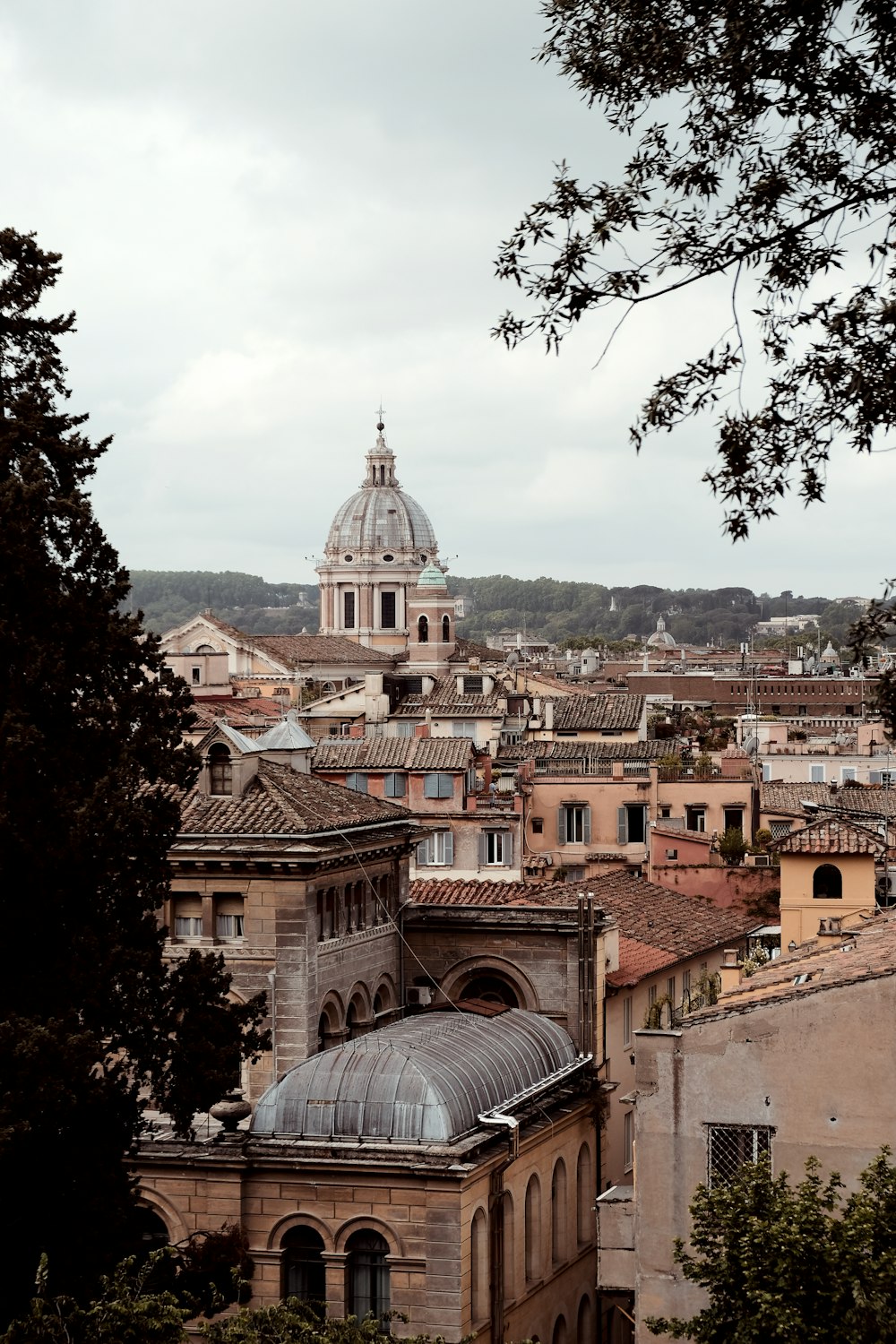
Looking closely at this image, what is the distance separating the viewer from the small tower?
154500 millimetres

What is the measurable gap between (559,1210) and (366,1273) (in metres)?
5.09

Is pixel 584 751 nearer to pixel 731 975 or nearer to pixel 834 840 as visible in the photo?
pixel 834 840

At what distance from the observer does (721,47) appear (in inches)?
585

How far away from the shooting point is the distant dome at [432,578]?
159025 millimetres

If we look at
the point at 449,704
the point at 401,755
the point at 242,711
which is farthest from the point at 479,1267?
the point at 242,711

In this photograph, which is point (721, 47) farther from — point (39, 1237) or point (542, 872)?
point (542, 872)

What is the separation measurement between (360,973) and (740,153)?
21.5 metres

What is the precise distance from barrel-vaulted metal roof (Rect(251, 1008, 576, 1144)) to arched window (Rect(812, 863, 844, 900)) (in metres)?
11.7

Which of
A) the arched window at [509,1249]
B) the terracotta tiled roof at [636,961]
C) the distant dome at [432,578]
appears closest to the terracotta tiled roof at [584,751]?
the terracotta tiled roof at [636,961]

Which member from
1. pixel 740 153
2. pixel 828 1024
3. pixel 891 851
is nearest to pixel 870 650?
pixel 740 153

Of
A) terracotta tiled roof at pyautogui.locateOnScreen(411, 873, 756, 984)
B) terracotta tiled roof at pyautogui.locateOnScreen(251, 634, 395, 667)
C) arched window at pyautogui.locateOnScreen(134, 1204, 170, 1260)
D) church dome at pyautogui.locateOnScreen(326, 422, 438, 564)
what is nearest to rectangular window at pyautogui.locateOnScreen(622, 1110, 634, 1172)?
terracotta tiled roof at pyautogui.locateOnScreen(411, 873, 756, 984)

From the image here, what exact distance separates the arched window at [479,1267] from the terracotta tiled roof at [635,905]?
374 inches

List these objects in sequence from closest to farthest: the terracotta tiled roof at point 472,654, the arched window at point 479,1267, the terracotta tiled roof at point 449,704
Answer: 1. the arched window at point 479,1267
2. the terracotta tiled roof at point 449,704
3. the terracotta tiled roof at point 472,654

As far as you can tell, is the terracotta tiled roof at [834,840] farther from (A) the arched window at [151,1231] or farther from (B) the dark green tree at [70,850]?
(B) the dark green tree at [70,850]
